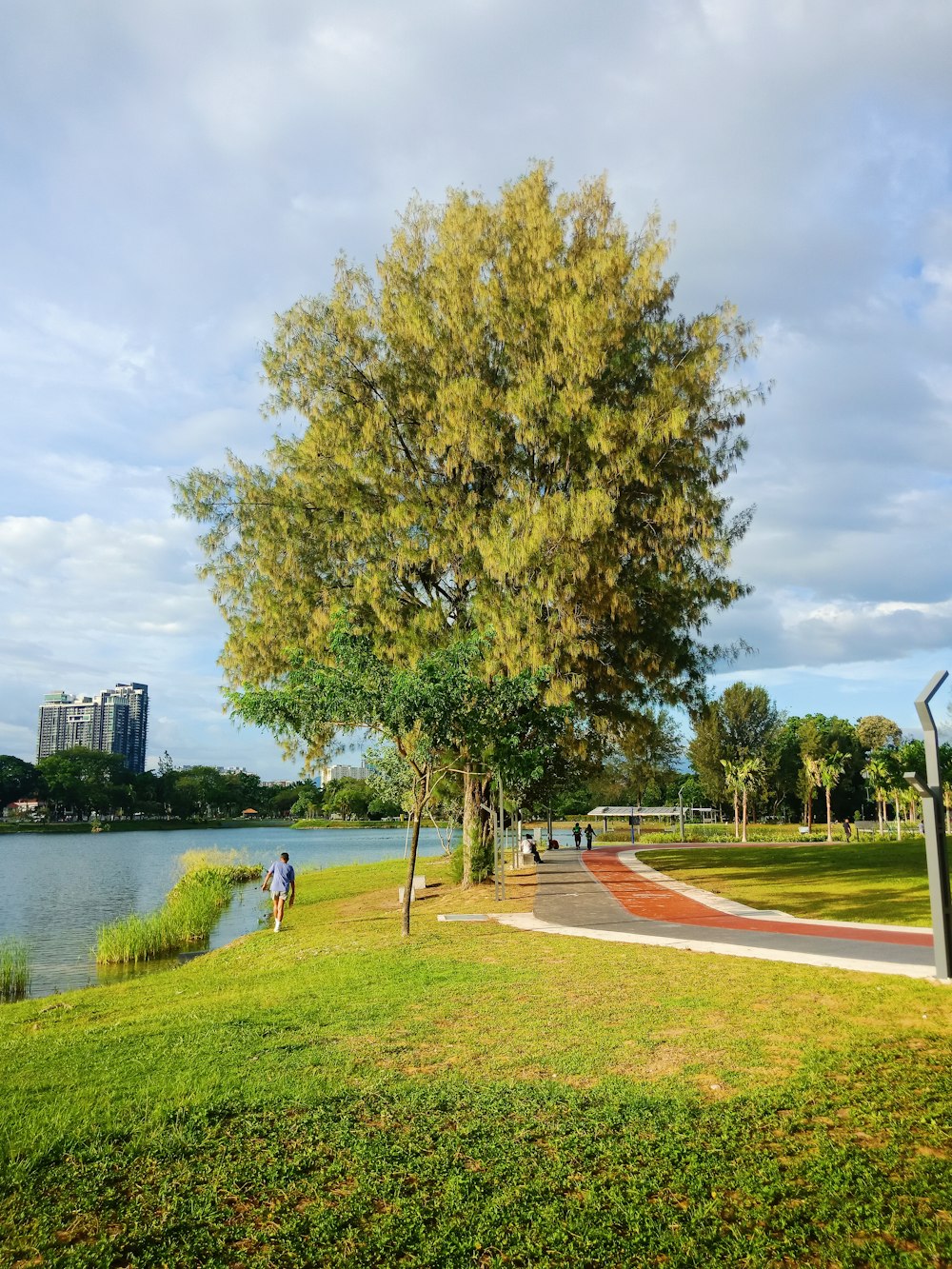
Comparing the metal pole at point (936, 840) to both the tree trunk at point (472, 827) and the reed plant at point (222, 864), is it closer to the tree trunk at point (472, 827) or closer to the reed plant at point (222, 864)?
the tree trunk at point (472, 827)

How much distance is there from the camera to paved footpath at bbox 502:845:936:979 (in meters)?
11.5

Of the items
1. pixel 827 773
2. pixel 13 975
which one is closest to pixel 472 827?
pixel 13 975

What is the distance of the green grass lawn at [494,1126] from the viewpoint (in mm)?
4203

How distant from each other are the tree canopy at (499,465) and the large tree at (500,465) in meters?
0.05

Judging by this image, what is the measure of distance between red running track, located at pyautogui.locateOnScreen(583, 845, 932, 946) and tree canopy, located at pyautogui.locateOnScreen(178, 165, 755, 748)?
4.88m

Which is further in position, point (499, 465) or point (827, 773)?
point (827, 773)

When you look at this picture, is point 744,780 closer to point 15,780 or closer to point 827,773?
point 827,773

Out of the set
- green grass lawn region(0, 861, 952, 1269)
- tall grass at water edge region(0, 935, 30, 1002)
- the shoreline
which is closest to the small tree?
green grass lawn region(0, 861, 952, 1269)

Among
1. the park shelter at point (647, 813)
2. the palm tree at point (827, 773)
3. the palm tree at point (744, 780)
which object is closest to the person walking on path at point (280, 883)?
the palm tree at point (744, 780)

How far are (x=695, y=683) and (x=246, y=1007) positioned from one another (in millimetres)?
16735

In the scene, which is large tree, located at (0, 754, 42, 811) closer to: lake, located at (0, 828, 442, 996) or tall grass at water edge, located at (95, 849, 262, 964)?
lake, located at (0, 828, 442, 996)

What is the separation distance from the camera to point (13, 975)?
48.8 feet

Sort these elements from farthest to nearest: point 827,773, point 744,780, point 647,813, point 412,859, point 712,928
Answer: point 647,813 < point 744,780 < point 827,773 < point 412,859 < point 712,928

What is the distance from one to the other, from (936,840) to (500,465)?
42.6 feet
